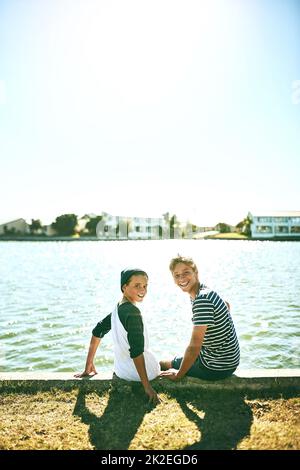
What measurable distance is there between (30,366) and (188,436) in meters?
6.31

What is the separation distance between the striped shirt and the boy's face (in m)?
0.66

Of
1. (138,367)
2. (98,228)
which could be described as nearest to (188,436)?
(138,367)

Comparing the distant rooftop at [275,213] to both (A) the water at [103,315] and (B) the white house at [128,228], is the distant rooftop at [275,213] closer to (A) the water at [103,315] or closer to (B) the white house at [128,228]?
(B) the white house at [128,228]

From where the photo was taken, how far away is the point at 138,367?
4.33 m

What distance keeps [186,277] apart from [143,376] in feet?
4.24

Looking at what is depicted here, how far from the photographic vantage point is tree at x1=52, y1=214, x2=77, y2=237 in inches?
4719

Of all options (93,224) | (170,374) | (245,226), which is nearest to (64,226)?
(93,224)

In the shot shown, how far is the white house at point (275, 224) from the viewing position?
344ft

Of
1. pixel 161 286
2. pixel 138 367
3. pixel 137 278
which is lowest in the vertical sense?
pixel 161 286

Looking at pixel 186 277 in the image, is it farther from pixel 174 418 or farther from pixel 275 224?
pixel 275 224

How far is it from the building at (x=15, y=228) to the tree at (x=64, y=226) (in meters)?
11.2
